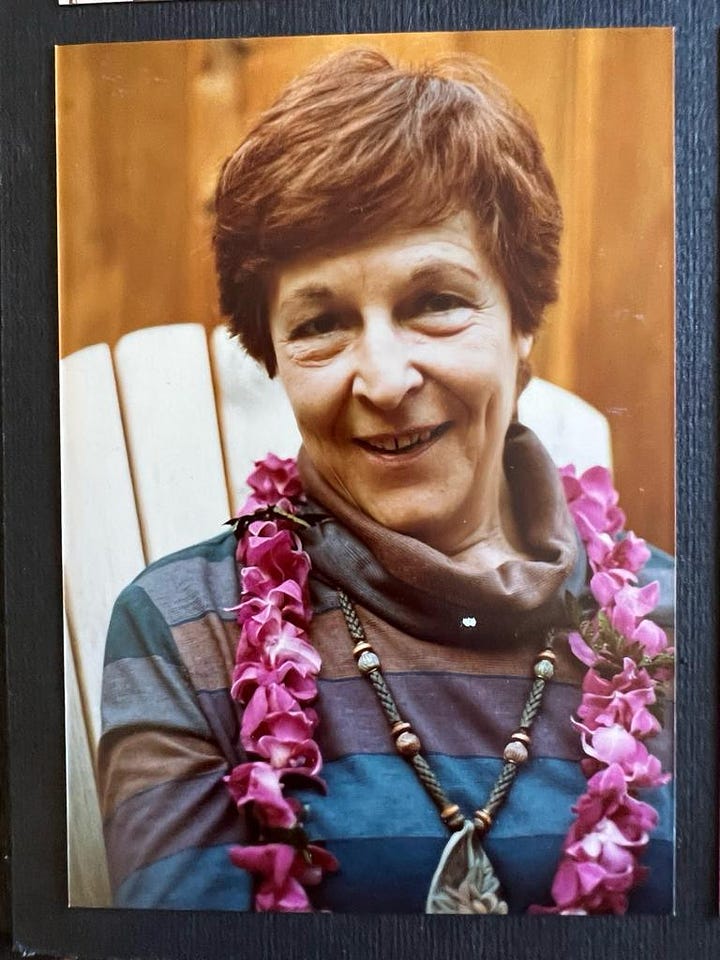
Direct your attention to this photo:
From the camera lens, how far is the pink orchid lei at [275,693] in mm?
795

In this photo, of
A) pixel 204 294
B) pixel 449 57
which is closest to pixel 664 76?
pixel 449 57

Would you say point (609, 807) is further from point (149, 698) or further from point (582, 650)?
point (149, 698)

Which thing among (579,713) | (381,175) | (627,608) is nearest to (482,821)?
(579,713)

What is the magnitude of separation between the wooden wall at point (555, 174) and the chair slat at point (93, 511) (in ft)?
0.16

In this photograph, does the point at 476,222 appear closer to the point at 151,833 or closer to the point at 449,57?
the point at 449,57

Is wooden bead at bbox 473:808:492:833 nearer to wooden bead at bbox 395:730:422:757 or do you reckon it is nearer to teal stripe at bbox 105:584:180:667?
wooden bead at bbox 395:730:422:757

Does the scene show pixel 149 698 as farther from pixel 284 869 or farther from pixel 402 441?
pixel 402 441

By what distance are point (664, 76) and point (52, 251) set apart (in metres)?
0.59

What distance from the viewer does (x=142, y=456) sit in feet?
2.72

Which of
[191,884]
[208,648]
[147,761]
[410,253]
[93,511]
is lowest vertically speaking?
[191,884]

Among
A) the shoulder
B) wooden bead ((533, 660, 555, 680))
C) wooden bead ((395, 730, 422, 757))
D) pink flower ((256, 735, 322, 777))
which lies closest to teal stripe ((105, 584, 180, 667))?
the shoulder

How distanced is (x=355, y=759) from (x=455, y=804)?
98mm

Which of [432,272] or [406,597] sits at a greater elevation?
[432,272]

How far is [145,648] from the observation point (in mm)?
823
